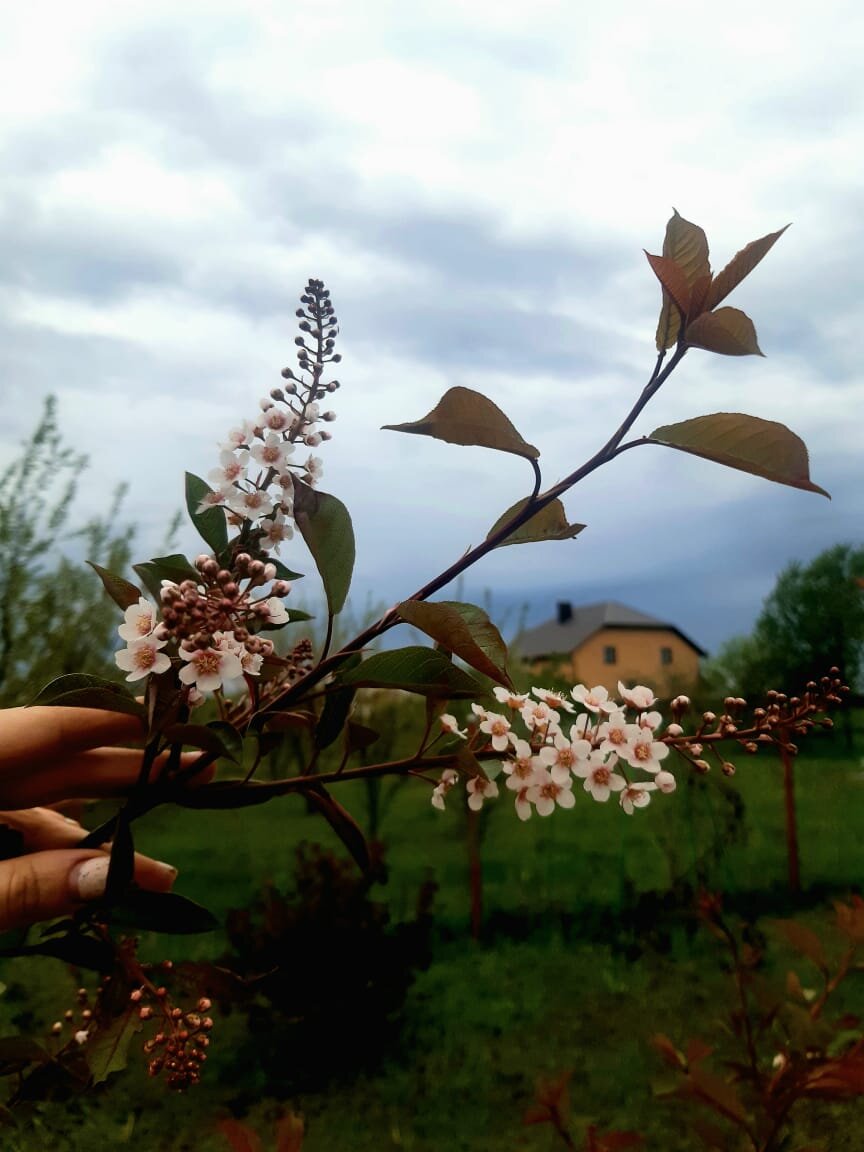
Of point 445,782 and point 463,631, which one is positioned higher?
point 463,631

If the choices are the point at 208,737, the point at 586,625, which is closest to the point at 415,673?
the point at 208,737

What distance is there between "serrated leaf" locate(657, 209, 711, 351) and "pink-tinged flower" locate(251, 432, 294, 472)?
33 centimetres

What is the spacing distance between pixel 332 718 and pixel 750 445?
1.31 feet

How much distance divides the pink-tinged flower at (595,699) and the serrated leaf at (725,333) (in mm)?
288

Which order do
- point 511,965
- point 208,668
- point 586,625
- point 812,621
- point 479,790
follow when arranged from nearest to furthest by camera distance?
point 208,668
point 479,790
point 511,965
point 812,621
point 586,625

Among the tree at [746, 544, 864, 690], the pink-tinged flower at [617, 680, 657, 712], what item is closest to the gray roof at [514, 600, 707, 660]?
the tree at [746, 544, 864, 690]

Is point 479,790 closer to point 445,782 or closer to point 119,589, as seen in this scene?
point 445,782

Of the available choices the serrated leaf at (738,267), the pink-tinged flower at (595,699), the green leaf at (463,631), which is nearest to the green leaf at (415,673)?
the green leaf at (463,631)

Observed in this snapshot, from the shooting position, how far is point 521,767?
2.51 ft

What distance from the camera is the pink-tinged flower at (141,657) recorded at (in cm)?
67

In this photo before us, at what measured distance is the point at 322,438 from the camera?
33.8 inches

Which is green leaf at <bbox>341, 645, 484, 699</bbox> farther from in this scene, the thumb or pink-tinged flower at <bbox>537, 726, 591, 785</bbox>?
the thumb

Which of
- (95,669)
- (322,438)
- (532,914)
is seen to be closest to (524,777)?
(322,438)

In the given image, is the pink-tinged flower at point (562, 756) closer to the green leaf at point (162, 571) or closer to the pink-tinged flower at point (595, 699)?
the pink-tinged flower at point (595, 699)
